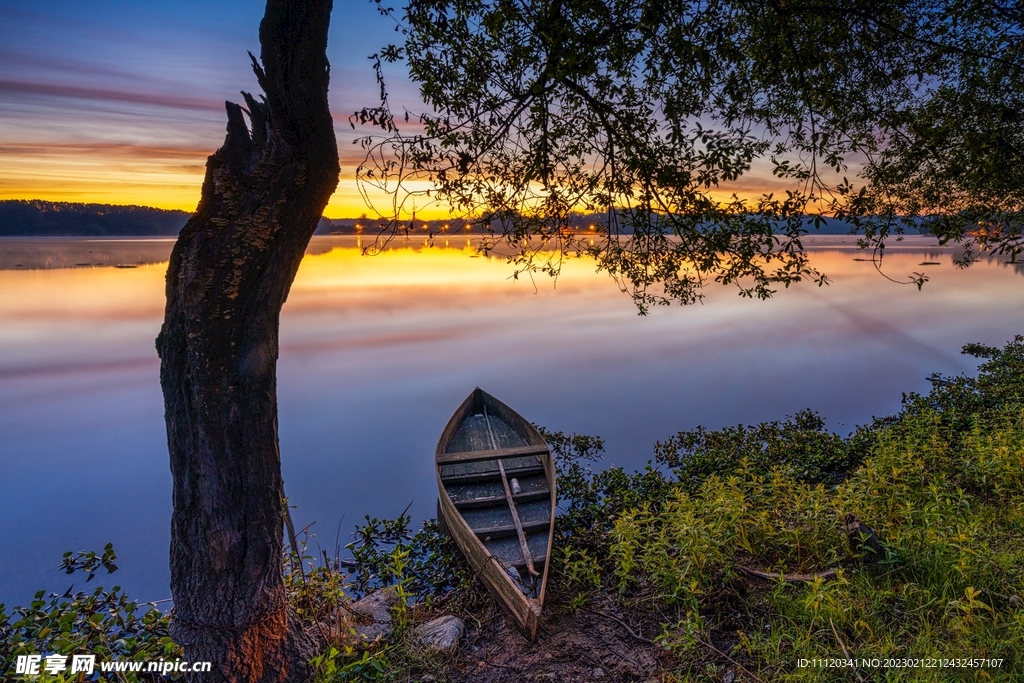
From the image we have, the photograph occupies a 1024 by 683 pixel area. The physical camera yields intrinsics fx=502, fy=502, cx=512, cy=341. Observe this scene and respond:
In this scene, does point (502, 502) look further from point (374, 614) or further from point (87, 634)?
point (87, 634)

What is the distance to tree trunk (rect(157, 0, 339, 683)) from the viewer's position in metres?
3.21

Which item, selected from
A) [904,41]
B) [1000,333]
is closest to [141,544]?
[904,41]

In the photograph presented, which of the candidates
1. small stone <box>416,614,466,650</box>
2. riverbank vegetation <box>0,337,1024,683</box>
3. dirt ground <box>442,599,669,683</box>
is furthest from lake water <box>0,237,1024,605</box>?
dirt ground <box>442,599,669,683</box>

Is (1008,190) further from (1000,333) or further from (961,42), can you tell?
(1000,333)

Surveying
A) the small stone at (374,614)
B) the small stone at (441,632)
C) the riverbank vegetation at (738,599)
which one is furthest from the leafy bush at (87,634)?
the small stone at (441,632)

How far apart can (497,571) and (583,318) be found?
20.6m

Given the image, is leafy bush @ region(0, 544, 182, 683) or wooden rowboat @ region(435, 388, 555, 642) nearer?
leafy bush @ region(0, 544, 182, 683)

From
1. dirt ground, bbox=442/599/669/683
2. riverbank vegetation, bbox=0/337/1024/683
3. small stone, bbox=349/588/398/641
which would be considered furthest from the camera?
small stone, bbox=349/588/398/641

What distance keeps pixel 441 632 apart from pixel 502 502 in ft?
8.18

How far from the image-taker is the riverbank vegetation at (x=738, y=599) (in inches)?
147

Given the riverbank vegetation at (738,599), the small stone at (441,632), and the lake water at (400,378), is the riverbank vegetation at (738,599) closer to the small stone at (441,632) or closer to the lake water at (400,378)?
the small stone at (441,632)

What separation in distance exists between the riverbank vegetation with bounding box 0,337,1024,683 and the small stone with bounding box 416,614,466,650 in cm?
11

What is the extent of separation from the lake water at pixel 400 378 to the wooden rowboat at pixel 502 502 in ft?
4.48

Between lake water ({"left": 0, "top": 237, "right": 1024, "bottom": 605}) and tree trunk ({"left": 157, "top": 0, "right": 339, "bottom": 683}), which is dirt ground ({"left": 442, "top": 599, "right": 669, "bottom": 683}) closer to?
tree trunk ({"left": 157, "top": 0, "right": 339, "bottom": 683})
